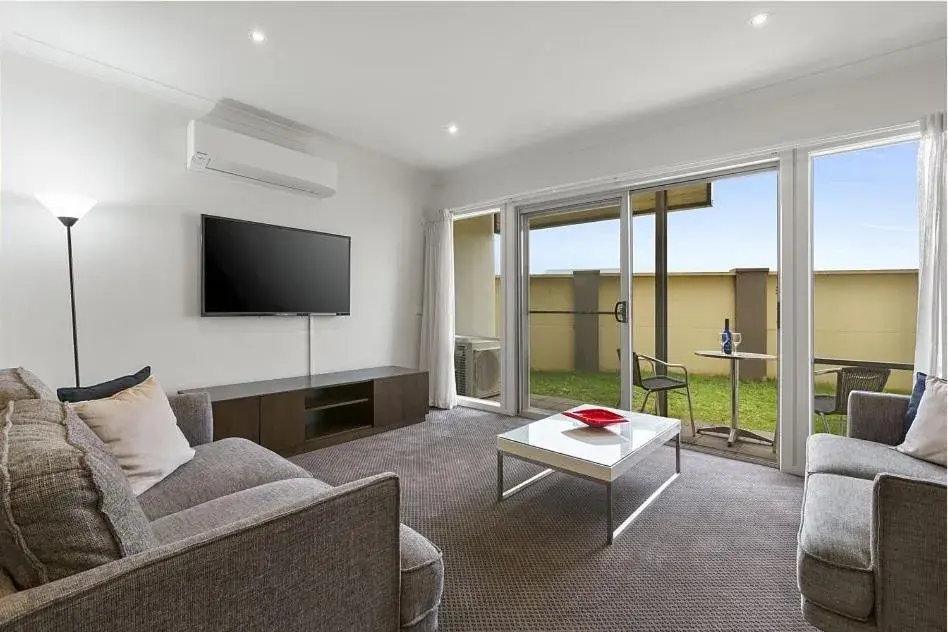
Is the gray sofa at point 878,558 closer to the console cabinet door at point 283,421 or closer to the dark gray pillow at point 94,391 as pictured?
the dark gray pillow at point 94,391

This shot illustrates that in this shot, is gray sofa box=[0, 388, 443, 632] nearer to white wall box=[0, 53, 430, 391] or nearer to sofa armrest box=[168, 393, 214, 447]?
sofa armrest box=[168, 393, 214, 447]

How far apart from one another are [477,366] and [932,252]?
11.7 feet

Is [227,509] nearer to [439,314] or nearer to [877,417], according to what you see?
[877,417]

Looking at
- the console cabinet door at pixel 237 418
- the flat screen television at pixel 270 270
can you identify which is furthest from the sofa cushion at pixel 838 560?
the flat screen television at pixel 270 270

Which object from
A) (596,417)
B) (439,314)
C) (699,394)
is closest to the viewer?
(596,417)

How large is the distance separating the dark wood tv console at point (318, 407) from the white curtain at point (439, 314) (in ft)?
1.71

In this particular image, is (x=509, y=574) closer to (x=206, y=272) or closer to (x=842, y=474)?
(x=842, y=474)

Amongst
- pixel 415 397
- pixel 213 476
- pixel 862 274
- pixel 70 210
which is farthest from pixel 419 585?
pixel 862 274

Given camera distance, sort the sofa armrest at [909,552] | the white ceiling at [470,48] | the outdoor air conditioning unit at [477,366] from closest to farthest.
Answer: the sofa armrest at [909,552], the white ceiling at [470,48], the outdoor air conditioning unit at [477,366]

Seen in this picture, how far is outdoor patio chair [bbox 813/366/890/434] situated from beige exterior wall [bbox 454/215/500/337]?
107 inches

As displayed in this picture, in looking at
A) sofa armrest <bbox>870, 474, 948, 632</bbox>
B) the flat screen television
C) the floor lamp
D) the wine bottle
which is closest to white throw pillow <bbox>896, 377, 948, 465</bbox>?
→ sofa armrest <bbox>870, 474, 948, 632</bbox>

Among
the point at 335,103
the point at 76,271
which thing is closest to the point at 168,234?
the point at 76,271

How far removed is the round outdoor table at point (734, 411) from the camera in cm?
339

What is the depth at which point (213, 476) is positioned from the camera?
1.68 metres
